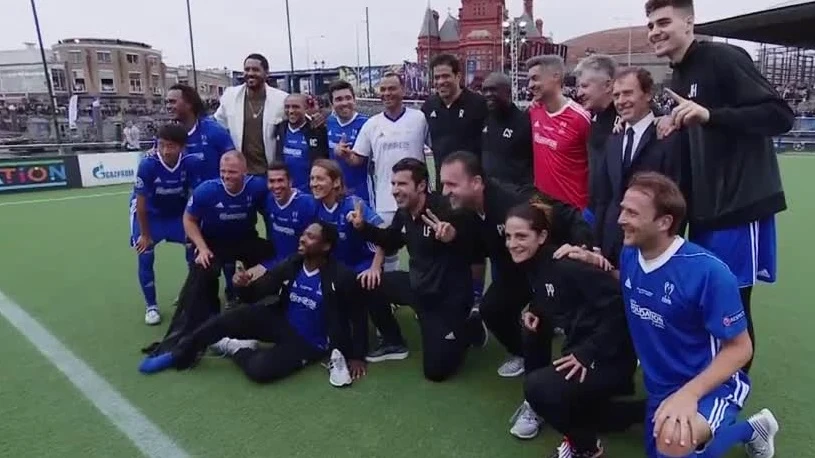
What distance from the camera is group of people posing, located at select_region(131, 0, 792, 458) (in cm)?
219

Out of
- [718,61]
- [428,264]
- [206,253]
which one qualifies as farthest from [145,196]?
[718,61]

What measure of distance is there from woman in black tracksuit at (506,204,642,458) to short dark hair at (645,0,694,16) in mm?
955

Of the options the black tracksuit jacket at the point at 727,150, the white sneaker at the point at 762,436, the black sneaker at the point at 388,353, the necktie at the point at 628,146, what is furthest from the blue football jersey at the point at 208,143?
the white sneaker at the point at 762,436

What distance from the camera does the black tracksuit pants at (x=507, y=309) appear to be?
3.46m

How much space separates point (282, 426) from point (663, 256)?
74.5 inches

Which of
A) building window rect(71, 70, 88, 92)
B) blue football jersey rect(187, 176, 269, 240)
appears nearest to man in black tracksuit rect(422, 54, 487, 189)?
blue football jersey rect(187, 176, 269, 240)

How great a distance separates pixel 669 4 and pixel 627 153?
2.27ft

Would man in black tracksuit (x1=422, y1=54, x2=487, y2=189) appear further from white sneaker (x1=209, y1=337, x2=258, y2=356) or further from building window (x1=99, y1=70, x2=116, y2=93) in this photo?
building window (x1=99, y1=70, x2=116, y2=93)

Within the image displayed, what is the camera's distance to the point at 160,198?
4777mm

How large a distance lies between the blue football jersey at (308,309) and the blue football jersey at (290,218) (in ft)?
1.59

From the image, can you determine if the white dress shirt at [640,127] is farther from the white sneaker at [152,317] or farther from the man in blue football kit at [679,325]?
the white sneaker at [152,317]

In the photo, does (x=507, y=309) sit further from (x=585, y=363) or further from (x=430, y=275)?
(x=585, y=363)

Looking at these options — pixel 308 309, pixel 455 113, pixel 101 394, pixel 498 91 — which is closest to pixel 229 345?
pixel 308 309

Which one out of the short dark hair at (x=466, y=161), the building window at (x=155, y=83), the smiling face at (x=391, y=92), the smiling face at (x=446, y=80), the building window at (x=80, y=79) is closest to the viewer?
the short dark hair at (x=466, y=161)
